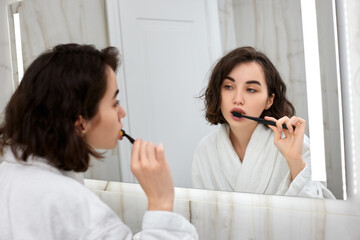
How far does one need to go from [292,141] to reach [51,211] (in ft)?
1.83

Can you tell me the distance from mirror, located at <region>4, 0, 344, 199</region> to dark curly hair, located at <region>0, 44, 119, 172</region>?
0.38 meters

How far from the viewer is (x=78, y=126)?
767 mm

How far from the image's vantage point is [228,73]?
100 centimetres

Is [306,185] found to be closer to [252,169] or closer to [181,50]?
[252,169]

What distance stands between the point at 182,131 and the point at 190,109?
7cm

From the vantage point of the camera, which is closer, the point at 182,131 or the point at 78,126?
the point at 78,126

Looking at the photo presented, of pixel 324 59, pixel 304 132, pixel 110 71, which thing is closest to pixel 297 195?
pixel 304 132

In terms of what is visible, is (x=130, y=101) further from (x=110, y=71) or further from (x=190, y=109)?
(x=110, y=71)

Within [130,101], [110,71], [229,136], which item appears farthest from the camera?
[130,101]

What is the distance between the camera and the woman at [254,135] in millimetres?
934

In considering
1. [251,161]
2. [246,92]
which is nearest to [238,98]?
[246,92]

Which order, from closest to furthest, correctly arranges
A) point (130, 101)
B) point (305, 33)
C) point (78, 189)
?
point (78, 189) → point (305, 33) → point (130, 101)

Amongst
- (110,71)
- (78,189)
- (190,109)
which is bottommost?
(78,189)

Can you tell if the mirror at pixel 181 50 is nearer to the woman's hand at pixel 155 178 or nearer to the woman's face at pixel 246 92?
the woman's face at pixel 246 92
